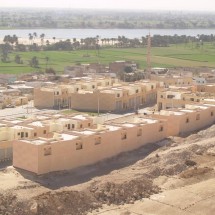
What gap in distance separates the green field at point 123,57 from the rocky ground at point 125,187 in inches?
1324

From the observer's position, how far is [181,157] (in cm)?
2039

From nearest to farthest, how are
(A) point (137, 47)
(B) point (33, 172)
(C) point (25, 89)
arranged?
1. (B) point (33, 172)
2. (C) point (25, 89)
3. (A) point (137, 47)

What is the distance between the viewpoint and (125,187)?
56.6ft

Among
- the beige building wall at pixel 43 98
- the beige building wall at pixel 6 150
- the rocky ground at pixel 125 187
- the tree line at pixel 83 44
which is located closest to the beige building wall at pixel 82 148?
the rocky ground at pixel 125 187

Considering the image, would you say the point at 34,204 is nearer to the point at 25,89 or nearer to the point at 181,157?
the point at 181,157

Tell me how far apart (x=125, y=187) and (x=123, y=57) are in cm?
4877

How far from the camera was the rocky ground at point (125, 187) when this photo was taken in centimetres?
1600

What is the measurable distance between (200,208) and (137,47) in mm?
63659

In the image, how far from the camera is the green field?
2267 inches

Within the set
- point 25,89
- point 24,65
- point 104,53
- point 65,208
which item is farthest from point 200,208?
point 104,53

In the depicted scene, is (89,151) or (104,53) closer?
(89,151)

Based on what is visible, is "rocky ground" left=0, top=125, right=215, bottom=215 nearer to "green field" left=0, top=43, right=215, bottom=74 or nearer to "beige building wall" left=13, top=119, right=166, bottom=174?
"beige building wall" left=13, top=119, right=166, bottom=174

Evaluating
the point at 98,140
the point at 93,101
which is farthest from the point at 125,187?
the point at 93,101

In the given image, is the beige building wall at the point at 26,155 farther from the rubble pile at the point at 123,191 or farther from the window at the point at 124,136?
the window at the point at 124,136
